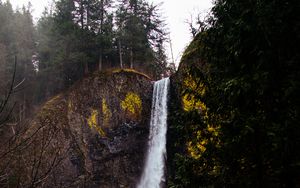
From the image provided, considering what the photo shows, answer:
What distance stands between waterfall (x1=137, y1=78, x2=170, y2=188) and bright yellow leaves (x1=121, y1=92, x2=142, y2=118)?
43.1 inches

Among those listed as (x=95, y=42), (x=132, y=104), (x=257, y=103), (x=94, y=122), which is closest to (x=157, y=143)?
(x=132, y=104)

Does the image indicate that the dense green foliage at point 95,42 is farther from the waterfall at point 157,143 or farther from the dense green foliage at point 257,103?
the dense green foliage at point 257,103

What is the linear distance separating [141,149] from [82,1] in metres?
15.2

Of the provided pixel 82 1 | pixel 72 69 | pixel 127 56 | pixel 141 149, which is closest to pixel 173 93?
pixel 141 149

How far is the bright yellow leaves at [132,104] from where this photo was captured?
2211 cm

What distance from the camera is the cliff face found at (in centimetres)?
2080

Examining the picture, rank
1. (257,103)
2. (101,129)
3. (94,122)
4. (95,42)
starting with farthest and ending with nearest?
(95,42) → (94,122) → (101,129) → (257,103)

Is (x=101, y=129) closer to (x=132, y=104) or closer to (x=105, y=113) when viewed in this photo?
(x=105, y=113)

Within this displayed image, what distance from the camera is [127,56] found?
27312mm

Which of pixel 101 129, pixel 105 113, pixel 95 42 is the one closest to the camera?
pixel 101 129

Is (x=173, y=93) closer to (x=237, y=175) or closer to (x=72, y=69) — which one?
(x=72, y=69)

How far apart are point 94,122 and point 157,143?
16.5 ft

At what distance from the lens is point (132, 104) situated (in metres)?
22.3

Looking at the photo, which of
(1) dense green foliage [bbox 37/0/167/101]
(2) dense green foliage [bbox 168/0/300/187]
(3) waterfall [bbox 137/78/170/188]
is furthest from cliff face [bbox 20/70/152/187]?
(2) dense green foliage [bbox 168/0/300/187]
